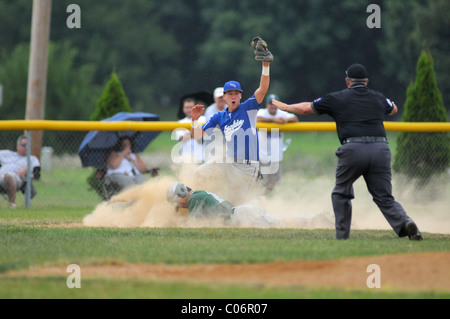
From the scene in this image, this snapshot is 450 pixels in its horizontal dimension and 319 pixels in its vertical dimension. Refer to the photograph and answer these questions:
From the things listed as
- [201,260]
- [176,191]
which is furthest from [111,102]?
[201,260]

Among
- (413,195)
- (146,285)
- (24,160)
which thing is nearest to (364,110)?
(146,285)

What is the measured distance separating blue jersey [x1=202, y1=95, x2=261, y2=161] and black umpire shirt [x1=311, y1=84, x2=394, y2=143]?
181 cm

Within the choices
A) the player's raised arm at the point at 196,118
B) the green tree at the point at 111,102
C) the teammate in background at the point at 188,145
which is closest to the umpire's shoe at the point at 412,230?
the player's raised arm at the point at 196,118

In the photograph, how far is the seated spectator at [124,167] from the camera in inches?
492

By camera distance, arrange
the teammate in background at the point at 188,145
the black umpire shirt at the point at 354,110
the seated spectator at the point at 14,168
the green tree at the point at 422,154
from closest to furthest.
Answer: the black umpire shirt at the point at 354,110
the teammate in background at the point at 188,145
the seated spectator at the point at 14,168
the green tree at the point at 422,154

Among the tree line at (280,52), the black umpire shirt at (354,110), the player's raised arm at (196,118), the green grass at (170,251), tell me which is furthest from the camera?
the tree line at (280,52)

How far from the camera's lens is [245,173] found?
10.0 m

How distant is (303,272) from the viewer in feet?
20.1

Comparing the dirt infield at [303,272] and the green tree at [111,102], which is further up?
the green tree at [111,102]

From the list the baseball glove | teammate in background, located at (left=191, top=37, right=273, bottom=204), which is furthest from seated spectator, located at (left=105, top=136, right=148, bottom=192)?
the baseball glove

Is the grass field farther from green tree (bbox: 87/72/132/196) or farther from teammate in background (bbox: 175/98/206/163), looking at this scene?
green tree (bbox: 87/72/132/196)

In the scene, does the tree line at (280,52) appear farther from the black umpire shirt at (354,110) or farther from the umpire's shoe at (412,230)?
the umpire's shoe at (412,230)

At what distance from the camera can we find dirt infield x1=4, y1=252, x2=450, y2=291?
5.76 meters

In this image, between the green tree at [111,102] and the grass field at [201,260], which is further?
the green tree at [111,102]
